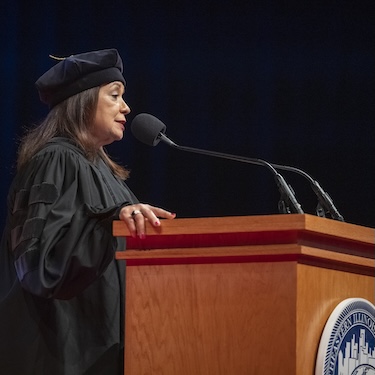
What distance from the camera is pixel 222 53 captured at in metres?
4.55

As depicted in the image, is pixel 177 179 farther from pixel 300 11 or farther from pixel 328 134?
pixel 300 11

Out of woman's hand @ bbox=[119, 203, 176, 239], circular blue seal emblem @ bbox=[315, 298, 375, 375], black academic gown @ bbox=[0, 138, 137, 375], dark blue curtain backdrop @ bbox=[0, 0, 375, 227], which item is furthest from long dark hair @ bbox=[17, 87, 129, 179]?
dark blue curtain backdrop @ bbox=[0, 0, 375, 227]

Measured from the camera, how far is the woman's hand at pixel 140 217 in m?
1.80

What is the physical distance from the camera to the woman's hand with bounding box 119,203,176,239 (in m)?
1.80

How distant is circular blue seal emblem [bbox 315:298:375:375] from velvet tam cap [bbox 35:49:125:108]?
1.25 m

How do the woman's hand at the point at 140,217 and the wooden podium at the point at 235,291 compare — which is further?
the woman's hand at the point at 140,217

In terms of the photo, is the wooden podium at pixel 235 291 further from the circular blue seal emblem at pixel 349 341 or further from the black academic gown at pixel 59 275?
the black academic gown at pixel 59 275

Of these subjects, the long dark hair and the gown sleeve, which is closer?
the gown sleeve

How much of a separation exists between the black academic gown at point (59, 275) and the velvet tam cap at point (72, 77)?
13.2 inches

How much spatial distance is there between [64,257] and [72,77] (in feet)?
2.75

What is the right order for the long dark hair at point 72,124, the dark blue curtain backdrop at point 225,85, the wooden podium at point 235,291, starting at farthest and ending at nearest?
the dark blue curtain backdrop at point 225,85, the long dark hair at point 72,124, the wooden podium at point 235,291

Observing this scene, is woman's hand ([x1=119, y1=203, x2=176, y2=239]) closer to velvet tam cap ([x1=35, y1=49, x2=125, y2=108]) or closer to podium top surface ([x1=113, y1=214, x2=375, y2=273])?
podium top surface ([x1=113, y1=214, x2=375, y2=273])

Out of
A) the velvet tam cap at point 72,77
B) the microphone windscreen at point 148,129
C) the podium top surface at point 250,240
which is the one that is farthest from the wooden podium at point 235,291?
the velvet tam cap at point 72,77

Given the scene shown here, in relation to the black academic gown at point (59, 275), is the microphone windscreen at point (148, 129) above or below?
above
